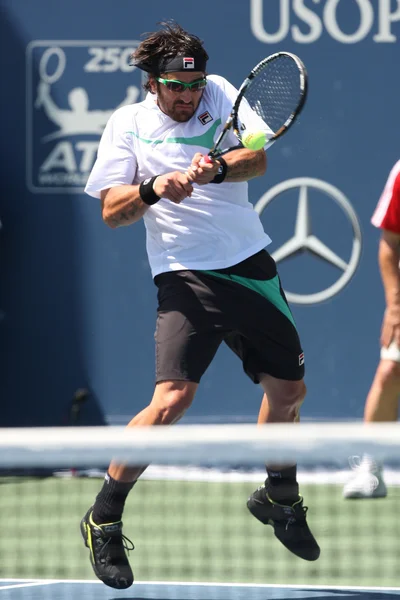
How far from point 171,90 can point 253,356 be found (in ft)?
2.96

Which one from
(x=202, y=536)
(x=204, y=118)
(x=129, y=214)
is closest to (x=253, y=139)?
(x=204, y=118)

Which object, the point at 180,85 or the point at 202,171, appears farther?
the point at 180,85

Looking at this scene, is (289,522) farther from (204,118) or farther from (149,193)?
(204,118)

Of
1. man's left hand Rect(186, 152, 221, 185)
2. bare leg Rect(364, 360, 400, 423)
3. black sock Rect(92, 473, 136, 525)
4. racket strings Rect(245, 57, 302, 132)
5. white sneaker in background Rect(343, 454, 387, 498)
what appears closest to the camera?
man's left hand Rect(186, 152, 221, 185)

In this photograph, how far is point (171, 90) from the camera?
4.42 m

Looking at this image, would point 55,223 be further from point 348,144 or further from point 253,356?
A: point 253,356

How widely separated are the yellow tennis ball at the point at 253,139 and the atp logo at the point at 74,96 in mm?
2627

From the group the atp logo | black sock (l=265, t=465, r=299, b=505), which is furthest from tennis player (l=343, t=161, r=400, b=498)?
the atp logo

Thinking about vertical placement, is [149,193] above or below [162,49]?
below

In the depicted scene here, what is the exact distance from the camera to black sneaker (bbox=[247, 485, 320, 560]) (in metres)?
4.44

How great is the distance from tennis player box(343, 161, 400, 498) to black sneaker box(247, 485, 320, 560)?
0.36m

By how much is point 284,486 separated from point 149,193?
110cm

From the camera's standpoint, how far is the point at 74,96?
22.9 ft

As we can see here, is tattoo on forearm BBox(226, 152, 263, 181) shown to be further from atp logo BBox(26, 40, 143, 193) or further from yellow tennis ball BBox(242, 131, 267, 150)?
atp logo BBox(26, 40, 143, 193)
